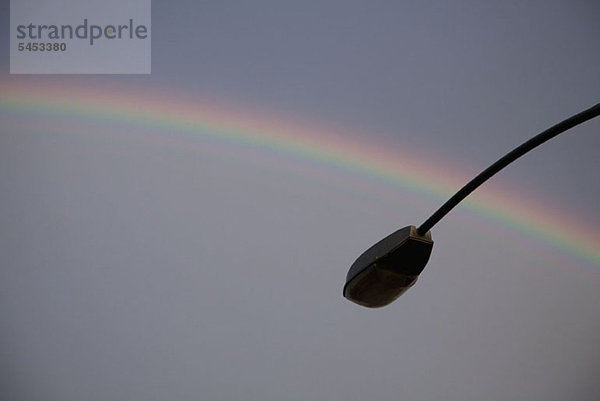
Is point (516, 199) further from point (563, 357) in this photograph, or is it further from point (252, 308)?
point (252, 308)

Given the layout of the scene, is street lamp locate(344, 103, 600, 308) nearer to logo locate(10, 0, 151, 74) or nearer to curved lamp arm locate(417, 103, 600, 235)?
curved lamp arm locate(417, 103, 600, 235)

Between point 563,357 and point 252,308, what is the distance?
3.86 feet

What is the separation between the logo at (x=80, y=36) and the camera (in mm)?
2646

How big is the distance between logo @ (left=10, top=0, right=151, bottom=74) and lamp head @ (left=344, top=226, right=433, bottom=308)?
175cm

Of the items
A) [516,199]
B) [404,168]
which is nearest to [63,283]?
[404,168]

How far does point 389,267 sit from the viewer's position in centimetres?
104

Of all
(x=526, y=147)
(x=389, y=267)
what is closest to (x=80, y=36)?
(x=389, y=267)

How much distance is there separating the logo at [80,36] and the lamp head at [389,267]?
175cm

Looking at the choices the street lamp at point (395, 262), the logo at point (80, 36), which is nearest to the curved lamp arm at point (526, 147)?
the street lamp at point (395, 262)

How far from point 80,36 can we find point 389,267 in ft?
6.48

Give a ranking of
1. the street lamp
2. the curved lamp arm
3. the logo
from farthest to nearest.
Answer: the logo → the street lamp → the curved lamp arm

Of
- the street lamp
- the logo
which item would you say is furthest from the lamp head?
the logo

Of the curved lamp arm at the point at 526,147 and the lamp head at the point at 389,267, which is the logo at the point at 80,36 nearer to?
the lamp head at the point at 389,267

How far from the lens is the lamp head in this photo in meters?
1.02
